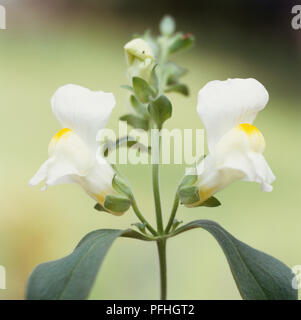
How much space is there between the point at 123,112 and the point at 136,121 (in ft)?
5.39

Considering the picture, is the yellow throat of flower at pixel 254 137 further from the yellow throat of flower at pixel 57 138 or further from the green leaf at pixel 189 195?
the yellow throat of flower at pixel 57 138

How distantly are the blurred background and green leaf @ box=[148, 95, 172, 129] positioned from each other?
902 mm

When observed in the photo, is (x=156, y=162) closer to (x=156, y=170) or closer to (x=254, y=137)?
(x=156, y=170)

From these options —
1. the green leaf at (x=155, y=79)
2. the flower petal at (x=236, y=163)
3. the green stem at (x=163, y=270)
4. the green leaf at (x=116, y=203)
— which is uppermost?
the green leaf at (x=155, y=79)

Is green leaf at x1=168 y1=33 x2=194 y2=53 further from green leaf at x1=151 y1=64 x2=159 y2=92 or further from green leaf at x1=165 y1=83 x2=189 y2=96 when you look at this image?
green leaf at x1=151 y1=64 x2=159 y2=92

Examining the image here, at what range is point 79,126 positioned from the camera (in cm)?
57

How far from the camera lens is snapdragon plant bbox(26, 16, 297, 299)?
535 mm

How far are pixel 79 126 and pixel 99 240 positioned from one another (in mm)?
125

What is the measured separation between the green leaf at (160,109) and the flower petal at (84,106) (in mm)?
46

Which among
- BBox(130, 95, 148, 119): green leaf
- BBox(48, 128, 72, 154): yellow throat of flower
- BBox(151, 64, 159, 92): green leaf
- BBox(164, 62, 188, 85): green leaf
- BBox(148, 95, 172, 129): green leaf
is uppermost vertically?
BBox(164, 62, 188, 85): green leaf

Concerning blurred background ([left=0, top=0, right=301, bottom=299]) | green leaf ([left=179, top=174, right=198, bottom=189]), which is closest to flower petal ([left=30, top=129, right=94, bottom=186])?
green leaf ([left=179, top=174, right=198, bottom=189])

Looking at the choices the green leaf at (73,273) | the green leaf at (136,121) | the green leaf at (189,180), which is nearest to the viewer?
the green leaf at (73,273)

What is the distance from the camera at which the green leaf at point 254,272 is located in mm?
536

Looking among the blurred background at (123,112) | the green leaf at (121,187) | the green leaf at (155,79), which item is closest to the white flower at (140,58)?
the green leaf at (155,79)
